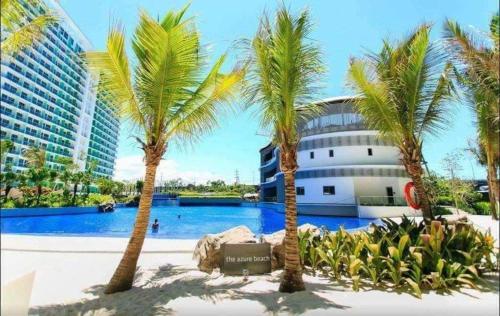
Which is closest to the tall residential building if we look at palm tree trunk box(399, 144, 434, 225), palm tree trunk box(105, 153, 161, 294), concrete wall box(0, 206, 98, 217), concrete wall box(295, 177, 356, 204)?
concrete wall box(0, 206, 98, 217)

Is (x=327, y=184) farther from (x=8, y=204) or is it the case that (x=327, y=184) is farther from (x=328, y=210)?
(x=8, y=204)

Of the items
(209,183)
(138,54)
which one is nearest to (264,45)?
(138,54)

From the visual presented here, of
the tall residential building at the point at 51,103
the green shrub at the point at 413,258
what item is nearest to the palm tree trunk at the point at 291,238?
the green shrub at the point at 413,258

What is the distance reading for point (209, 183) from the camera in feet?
277

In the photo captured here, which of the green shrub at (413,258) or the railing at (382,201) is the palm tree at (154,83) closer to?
the green shrub at (413,258)

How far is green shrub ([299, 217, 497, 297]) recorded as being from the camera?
15.7 ft

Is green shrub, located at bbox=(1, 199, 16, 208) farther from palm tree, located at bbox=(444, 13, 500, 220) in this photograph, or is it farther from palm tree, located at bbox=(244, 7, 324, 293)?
palm tree, located at bbox=(444, 13, 500, 220)

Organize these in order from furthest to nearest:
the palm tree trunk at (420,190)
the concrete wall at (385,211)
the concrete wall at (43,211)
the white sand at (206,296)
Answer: the concrete wall at (43,211)
the concrete wall at (385,211)
the palm tree trunk at (420,190)
the white sand at (206,296)

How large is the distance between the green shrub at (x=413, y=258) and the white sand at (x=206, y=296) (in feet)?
1.04

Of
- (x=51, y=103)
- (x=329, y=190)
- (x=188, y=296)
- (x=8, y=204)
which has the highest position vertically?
(x=51, y=103)

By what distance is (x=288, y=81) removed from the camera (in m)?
5.34

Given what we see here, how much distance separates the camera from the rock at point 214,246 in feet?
22.4

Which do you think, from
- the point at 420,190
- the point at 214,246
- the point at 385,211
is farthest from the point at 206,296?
the point at 385,211

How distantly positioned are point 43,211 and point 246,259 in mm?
28498
